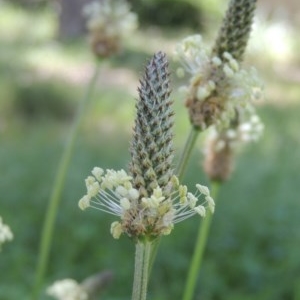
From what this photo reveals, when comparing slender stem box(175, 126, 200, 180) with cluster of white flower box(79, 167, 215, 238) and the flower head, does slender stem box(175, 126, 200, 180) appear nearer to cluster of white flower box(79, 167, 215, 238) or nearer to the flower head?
cluster of white flower box(79, 167, 215, 238)

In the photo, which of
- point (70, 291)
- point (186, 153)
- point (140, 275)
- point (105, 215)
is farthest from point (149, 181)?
point (105, 215)

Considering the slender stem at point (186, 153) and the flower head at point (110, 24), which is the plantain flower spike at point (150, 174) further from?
the flower head at point (110, 24)

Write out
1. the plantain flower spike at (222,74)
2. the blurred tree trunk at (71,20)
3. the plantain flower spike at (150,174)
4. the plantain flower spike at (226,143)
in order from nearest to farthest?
the plantain flower spike at (150,174) < the plantain flower spike at (222,74) < the plantain flower spike at (226,143) < the blurred tree trunk at (71,20)

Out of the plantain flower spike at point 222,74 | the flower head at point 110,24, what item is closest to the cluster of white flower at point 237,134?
the plantain flower spike at point 222,74

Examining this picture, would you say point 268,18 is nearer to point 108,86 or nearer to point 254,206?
point 108,86

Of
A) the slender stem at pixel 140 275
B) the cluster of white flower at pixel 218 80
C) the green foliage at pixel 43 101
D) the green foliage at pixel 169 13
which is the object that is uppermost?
the green foliage at pixel 169 13

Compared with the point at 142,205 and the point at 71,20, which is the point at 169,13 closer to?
the point at 71,20

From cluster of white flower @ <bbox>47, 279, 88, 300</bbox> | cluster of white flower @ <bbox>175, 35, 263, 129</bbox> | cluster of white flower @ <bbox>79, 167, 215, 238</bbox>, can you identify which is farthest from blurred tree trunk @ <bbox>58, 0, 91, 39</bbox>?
cluster of white flower @ <bbox>79, 167, 215, 238</bbox>
